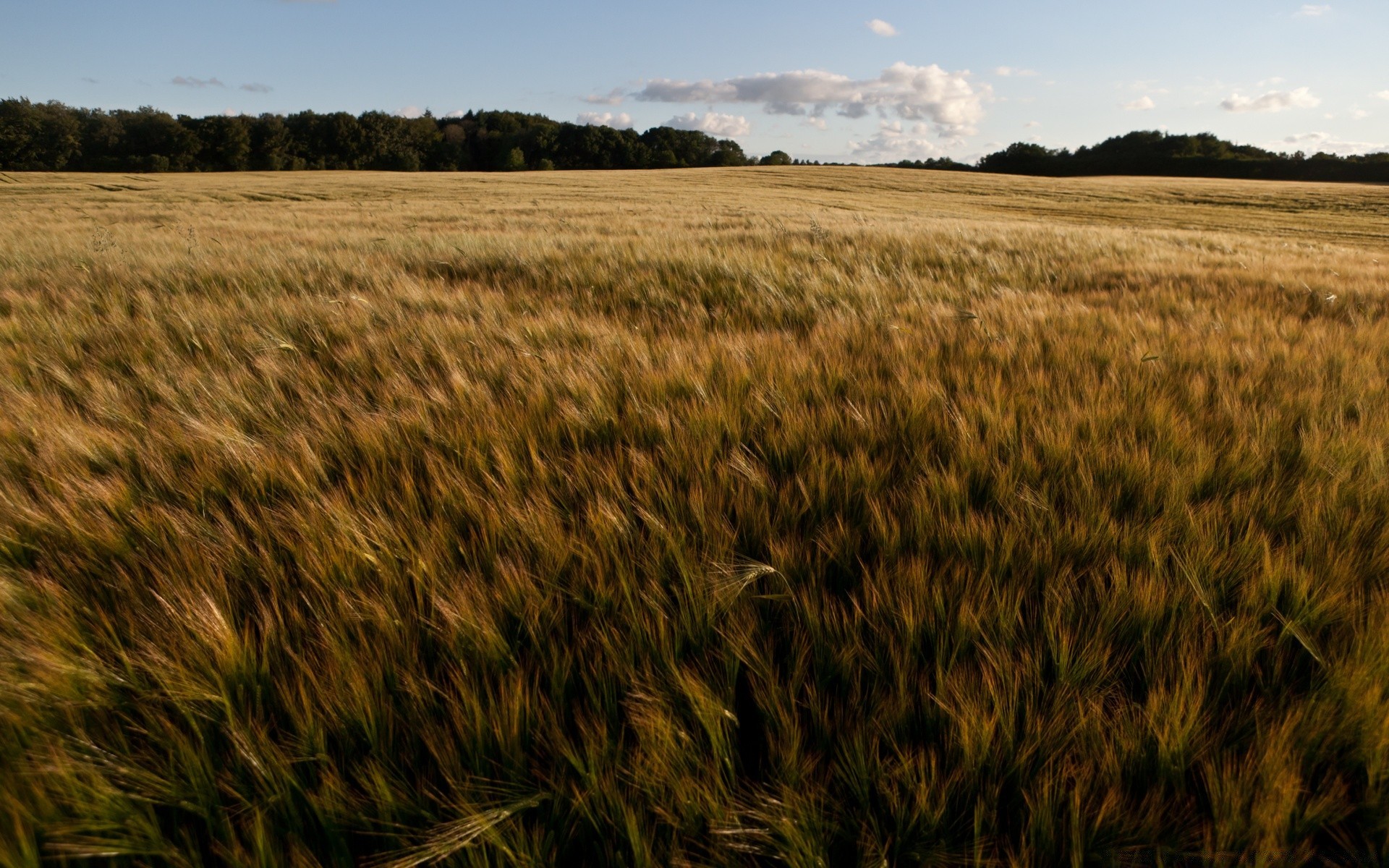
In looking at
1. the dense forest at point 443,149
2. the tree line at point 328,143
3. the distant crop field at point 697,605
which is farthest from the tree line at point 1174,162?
the distant crop field at point 697,605

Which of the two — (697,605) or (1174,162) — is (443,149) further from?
(697,605)

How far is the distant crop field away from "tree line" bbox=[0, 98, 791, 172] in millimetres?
75244

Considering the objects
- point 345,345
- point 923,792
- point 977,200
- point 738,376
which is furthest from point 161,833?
point 977,200

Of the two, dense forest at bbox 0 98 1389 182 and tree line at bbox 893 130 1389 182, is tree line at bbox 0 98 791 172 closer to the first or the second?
dense forest at bbox 0 98 1389 182

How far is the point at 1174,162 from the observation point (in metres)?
60.8

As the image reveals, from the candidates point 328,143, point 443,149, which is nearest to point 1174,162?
point 443,149

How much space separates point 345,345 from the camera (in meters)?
2.41

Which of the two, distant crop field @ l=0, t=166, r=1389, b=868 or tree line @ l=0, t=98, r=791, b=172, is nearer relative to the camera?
distant crop field @ l=0, t=166, r=1389, b=868

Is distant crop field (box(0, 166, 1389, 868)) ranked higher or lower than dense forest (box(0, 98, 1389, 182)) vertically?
lower

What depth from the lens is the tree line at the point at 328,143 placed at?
59.2 meters

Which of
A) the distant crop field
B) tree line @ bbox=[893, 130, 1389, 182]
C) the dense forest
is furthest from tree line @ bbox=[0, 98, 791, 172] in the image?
the distant crop field

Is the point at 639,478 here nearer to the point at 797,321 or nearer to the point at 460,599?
the point at 460,599

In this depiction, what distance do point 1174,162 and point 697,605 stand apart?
265ft

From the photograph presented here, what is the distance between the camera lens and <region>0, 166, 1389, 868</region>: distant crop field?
2.15 ft
